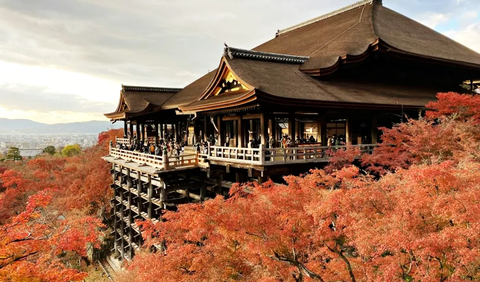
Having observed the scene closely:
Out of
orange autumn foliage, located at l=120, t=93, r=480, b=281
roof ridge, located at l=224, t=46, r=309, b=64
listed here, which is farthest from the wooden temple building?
orange autumn foliage, located at l=120, t=93, r=480, b=281

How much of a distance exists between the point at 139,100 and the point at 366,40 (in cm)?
1722

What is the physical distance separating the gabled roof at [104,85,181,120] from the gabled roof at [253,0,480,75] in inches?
406

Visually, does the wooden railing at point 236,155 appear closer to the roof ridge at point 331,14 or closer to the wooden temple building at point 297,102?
the wooden temple building at point 297,102

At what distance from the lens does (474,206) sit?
523 centimetres

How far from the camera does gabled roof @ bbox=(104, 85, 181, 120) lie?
22781mm

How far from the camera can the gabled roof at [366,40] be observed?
16641mm

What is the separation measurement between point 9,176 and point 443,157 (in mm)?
35875

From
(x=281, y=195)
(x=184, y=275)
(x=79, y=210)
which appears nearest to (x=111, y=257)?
(x=79, y=210)

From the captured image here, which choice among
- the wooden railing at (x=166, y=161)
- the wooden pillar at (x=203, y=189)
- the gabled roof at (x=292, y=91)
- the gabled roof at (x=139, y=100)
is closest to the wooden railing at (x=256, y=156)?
the wooden railing at (x=166, y=161)

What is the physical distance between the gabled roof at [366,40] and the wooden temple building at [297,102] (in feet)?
0.30

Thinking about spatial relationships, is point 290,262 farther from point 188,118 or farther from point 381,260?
point 188,118

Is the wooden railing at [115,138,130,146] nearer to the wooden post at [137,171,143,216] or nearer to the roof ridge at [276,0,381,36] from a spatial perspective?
the wooden post at [137,171,143,216]

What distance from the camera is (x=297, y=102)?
11922 mm

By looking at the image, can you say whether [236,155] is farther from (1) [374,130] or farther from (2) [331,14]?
(2) [331,14]
